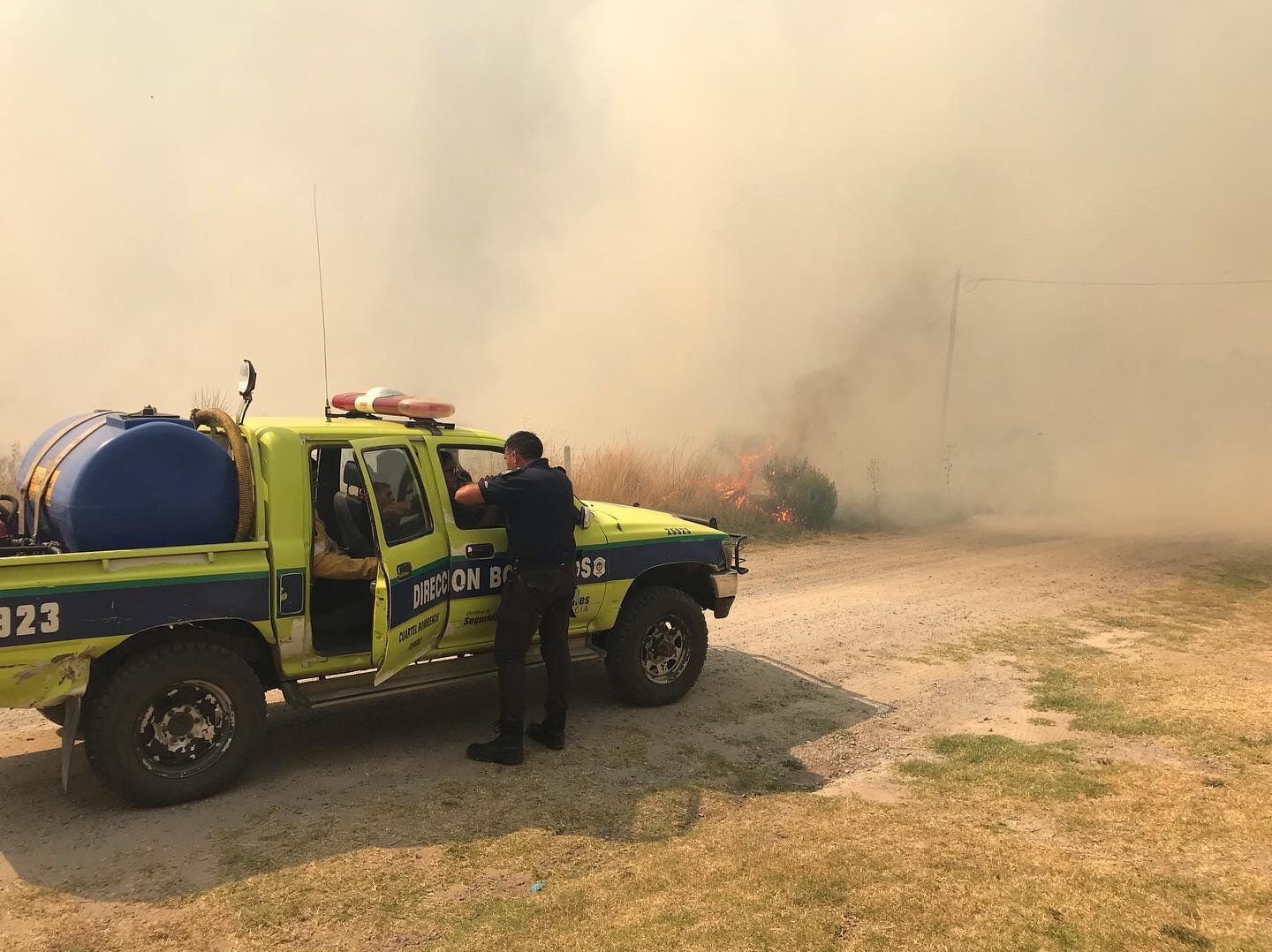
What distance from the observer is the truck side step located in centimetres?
469

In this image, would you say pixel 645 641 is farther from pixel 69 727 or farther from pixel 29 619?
pixel 29 619

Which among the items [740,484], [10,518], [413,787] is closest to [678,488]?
[740,484]

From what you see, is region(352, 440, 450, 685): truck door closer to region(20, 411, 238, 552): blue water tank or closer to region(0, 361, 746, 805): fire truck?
region(0, 361, 746, 805): fire truck

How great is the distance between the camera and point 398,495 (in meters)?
4.98

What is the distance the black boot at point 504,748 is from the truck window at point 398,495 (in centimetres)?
117

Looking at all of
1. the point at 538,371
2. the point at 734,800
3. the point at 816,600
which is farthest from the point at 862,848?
the point at 538,371

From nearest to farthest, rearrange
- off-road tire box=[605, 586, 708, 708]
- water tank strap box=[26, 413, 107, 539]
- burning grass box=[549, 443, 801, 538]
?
water tank strap box=[26, 413, 107, 539] → off-road tire box=[605, 586, 708, 708] → burning grass box=[549, 443, 801, 538]

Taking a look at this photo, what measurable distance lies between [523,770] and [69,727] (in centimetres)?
218

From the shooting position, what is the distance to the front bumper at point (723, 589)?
6.29m

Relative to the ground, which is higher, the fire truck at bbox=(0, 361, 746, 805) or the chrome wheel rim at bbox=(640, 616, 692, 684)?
the fire truck at bbox=(0, 361, 746, 805)

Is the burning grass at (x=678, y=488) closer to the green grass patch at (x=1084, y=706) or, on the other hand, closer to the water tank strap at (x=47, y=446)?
the green grass patch at (x=1084, y=706)

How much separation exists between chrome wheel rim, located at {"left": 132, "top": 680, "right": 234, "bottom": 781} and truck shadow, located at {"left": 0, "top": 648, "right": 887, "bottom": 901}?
0.70ft

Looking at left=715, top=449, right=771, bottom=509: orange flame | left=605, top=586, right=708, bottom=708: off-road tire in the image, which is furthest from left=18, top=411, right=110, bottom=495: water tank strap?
left=715, top=449, right=771, bottom=509: orange flame

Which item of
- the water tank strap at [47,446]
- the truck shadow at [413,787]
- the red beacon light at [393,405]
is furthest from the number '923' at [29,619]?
the red beacon light at [393,405]
